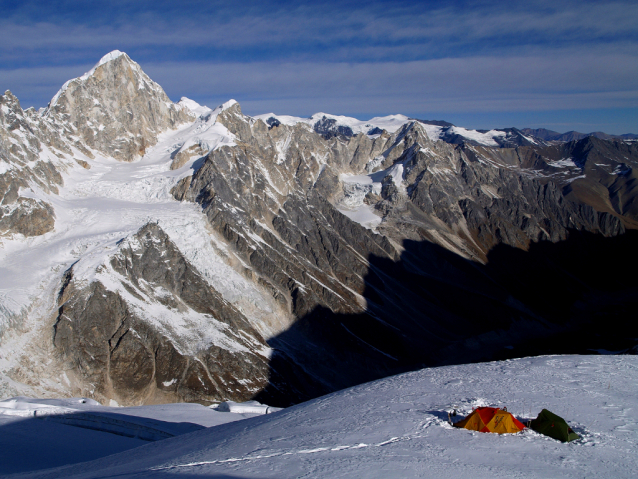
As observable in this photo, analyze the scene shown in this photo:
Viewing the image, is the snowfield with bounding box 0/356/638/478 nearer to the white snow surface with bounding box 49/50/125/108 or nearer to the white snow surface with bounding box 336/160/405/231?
the white snow surface with bounding box 49/50/125/108

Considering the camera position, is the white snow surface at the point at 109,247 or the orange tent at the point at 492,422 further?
the white snow surface at the point at 109,247

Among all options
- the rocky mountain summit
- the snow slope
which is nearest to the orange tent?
the snow slope

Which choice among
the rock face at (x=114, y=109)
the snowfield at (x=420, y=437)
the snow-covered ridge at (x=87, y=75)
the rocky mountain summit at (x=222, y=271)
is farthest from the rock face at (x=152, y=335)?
the snow-covered ridge at (x=87, y=75)

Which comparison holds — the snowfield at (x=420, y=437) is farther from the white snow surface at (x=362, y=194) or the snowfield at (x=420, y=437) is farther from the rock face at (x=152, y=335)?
the white snow surface at (x=362, y=194)

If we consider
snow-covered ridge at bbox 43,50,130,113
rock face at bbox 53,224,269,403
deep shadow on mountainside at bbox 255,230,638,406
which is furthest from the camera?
snow-covered ridge at bbox 43,50,130,113

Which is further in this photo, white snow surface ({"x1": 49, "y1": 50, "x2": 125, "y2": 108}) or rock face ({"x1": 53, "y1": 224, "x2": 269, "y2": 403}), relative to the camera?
white snow surface ({"x1": 49, "y1": 50, "x2": 125, "y2": 108})

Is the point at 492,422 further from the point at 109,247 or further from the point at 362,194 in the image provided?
the point at 362,194

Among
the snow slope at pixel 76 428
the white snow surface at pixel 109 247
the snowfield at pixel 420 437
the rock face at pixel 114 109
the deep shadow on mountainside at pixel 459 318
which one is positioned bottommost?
the deep shadow on mountainside at pixel 459 318

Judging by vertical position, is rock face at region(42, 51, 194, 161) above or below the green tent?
above
